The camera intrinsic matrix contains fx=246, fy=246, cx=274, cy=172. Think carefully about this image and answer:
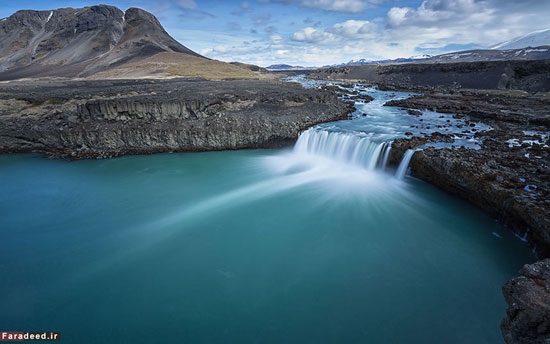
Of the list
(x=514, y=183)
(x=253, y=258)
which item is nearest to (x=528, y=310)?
(x=253, y=258)

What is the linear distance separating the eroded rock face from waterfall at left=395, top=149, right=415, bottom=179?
30.2ft

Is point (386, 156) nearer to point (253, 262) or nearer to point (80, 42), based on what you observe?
point (253, 262)

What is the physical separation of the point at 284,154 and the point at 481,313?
1511 centimetres

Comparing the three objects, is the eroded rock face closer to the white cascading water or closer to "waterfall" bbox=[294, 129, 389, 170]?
the white cascading water

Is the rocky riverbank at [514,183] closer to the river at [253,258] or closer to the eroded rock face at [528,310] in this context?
the eroded rock face at [528,310]

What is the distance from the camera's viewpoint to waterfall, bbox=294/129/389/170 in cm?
1619

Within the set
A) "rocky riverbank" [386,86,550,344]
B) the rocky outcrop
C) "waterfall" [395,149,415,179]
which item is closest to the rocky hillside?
"rocky riverbank" [386,86,550,344]

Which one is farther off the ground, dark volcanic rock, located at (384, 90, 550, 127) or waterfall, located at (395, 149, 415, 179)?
dark volcanic rock, located at (384, 90, 550, 127)

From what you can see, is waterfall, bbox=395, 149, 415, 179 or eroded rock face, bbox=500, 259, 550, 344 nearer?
eroded rock face, bbox=500, 259, 550, 344

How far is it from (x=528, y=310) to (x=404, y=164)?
10574mm

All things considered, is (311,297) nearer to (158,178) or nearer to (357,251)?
(357,251)

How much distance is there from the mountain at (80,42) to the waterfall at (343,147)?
69.2m

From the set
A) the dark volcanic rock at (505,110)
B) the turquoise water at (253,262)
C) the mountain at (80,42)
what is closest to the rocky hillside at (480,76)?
the dark volcanic rock at (505,110)

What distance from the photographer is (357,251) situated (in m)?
9.24
